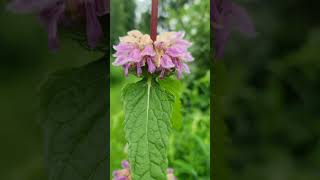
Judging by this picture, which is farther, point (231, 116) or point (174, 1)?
point (174, 1)

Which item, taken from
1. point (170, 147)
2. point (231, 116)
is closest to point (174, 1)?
point (170, 147)

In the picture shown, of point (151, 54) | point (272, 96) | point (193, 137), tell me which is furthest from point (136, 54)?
point (193, 137)

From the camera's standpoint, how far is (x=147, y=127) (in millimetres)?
412

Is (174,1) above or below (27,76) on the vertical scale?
above

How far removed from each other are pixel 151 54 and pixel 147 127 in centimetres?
6

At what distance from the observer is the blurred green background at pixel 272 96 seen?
458mm

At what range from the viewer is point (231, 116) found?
19.7 inches

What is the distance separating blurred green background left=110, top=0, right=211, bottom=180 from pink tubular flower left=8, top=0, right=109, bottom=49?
0.35m

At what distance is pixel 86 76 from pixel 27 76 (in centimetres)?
5

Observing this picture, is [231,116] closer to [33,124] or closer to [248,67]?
[248,67]

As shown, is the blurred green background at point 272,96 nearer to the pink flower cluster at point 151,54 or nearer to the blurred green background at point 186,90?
the pink flower cluster at point 151,54

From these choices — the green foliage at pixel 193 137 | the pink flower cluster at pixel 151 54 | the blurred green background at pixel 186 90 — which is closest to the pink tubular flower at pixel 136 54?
the pink flower cluster at pixel 151 54

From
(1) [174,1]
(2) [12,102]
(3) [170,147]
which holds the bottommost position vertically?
(3) [170,147]

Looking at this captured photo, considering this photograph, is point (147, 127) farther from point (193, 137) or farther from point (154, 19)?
point (193, 137)
